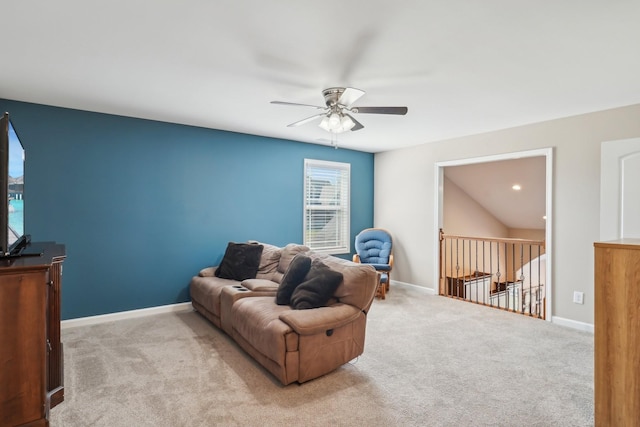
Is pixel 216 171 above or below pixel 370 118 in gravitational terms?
below

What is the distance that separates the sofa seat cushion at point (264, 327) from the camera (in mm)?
2469

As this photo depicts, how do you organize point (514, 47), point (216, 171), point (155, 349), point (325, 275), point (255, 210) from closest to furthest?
point (514, 47) < point (325, 275) < point (155, 349) < point (216, 171) < point (255, 210)

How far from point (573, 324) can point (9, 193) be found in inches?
204

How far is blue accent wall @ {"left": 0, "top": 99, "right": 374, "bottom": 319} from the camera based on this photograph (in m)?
3.65

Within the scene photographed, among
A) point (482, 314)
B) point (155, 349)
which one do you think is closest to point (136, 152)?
point (155, 349)

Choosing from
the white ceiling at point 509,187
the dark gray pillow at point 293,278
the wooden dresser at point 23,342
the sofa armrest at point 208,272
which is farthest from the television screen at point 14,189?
the white ceiling at point 509,187

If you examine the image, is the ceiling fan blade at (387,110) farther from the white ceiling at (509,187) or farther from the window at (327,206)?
the white ceiling at (509,187)

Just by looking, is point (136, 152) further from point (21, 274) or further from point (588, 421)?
point (588, 421)

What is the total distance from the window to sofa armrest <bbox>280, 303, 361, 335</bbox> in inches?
113

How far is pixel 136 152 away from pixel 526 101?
4340 millimetres

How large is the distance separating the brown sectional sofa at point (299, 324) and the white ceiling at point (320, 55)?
66.9 inches

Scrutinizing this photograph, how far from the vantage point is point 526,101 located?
3375 millimetres

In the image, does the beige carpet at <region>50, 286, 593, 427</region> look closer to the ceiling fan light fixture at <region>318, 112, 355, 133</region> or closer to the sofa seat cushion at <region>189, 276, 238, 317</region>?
the sofa seat cushion at <region>189, 276, 238, 317</region>

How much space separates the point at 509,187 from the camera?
600 cm
